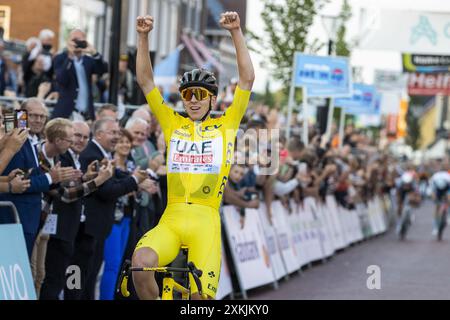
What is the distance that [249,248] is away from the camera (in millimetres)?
15914

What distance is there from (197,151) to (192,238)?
0.70 metres

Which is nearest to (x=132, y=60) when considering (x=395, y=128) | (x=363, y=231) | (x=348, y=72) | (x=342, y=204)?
(x=348, y=72)

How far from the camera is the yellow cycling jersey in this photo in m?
8.44

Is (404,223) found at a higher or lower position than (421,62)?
lower

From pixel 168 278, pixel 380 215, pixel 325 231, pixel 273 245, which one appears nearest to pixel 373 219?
pixel 380 215

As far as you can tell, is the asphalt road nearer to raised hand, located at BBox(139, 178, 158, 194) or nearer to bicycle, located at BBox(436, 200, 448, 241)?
bicycle, located at BBox(436, 200, 448, 241)

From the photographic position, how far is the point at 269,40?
2845 centimetres

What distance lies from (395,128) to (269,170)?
184 feet

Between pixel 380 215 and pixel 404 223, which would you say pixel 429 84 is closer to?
pixel 380 215

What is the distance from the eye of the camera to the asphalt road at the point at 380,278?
15328mm

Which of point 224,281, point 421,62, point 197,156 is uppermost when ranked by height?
point 421,62

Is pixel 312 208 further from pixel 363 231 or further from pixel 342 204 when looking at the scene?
pixel 363 231

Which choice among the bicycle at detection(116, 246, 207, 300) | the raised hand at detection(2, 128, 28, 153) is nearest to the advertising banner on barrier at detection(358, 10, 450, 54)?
the raised hand at detection(2, 128, 28, 153)

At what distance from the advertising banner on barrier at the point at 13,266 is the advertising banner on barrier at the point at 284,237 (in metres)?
9.44
